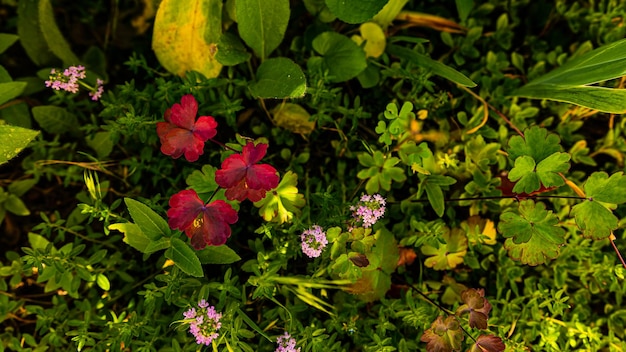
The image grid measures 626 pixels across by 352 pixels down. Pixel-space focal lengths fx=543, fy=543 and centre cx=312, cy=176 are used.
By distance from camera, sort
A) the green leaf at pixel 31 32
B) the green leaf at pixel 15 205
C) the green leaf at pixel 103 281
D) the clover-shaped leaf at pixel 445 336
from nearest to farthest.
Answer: the clover-shaped leaf at pixel 445 336 < the green leaf at pixel 103 281 < the green leaf at pixel 15 205 < the green leaf at pixel 31 32

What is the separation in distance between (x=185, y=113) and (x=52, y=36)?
0.75 m

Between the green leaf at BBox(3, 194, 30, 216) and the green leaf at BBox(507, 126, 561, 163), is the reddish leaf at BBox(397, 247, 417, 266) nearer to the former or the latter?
the green leaf at BBox(507, 126, 561, 163)

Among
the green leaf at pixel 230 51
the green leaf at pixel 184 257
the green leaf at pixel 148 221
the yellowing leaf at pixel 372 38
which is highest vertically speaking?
the yellowing leaf at pixel 372 38

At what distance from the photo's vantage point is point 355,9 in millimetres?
1483

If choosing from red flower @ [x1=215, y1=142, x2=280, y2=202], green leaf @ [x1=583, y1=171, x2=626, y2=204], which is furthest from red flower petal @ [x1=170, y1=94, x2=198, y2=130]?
green leaf @ [x1=583, y1=171, x2=626, y2=204]

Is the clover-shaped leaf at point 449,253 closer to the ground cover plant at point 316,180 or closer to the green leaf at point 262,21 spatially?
the ground cover plant at point 316,180

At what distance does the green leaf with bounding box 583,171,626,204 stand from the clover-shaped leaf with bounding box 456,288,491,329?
1.24 ft

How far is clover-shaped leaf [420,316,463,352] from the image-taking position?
4.37 feet

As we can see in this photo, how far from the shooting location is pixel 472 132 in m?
1.66

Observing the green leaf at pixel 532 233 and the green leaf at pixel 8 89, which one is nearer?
the green leaf at pixel 532 233

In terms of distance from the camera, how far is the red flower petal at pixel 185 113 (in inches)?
52.8

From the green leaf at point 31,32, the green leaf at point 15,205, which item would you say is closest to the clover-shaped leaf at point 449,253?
the green leaf at point 15,205

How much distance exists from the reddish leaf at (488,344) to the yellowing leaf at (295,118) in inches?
30.3

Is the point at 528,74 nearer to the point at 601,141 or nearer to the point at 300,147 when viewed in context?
the point at 601,141
